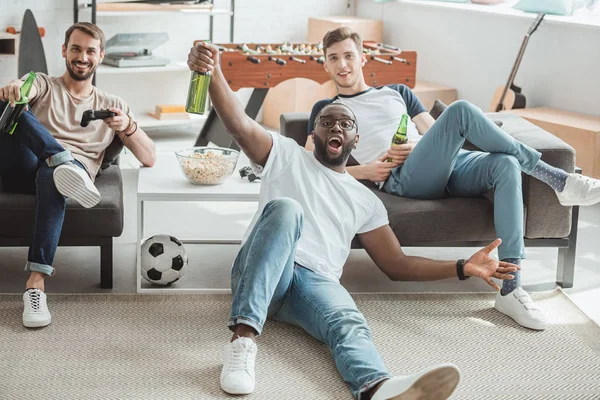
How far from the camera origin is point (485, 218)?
11.3ft

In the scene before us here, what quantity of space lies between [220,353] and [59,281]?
91cm

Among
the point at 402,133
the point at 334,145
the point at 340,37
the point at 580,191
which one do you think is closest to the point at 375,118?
the point at 402,133

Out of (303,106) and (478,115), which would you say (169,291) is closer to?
(478,115)

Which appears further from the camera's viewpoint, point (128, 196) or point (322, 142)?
point (128, 196)

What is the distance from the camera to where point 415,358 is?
9.53 feet

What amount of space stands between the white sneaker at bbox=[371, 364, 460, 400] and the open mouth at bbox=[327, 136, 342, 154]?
90 cm

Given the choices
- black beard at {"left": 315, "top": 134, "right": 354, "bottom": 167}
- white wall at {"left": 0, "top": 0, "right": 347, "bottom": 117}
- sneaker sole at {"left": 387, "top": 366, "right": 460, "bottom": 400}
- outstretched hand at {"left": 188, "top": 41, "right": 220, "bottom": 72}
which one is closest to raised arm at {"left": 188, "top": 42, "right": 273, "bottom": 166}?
outstretched hand at {"left": 188, "top": 41, "right": 220, "bottom": 72}

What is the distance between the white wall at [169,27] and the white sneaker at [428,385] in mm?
3968

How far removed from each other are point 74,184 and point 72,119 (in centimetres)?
44

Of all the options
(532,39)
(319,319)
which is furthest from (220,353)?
(532,39)

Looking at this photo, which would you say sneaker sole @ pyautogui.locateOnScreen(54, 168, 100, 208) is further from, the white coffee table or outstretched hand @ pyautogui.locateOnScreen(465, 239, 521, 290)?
outstretched hand @ pyautogui.locateOnScreen(465, 239, 521, 290)

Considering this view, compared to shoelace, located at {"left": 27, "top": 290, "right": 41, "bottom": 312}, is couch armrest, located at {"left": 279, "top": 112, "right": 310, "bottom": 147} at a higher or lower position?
higher

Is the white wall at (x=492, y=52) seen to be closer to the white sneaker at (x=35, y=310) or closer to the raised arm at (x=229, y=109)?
the raised arm at (x=229, y=109)

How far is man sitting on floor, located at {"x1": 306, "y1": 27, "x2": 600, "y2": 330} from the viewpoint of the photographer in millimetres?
3258
